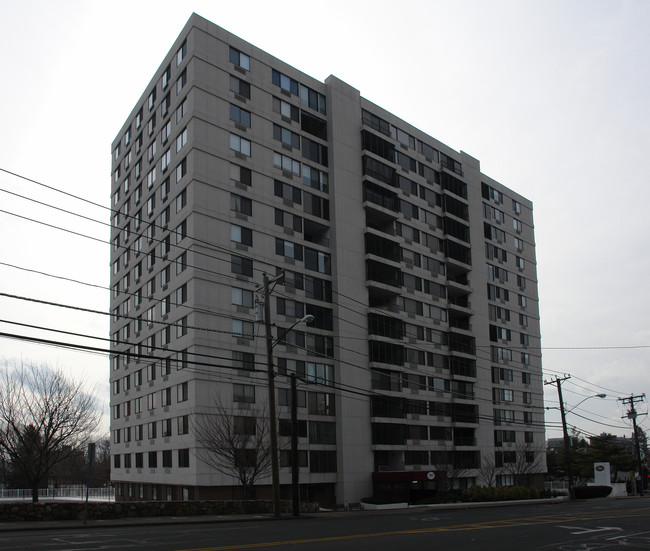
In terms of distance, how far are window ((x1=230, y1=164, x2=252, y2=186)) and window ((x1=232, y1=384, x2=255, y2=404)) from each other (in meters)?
15.8

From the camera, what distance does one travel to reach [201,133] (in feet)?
160

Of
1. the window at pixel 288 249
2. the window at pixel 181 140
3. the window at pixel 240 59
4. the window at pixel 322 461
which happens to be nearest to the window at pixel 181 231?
the window at pixel 181 140

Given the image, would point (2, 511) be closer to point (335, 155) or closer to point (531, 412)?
point (335, 155)

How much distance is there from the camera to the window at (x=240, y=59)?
51938mm

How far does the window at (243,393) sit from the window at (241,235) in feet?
35.6

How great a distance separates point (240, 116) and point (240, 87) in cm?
256

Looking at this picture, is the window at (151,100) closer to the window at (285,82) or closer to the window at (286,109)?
the window at (285,82)

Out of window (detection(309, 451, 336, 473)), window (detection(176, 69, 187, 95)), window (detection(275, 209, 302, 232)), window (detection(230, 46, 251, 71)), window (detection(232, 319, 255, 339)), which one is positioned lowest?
window (detection(309, 451, 336, 473))

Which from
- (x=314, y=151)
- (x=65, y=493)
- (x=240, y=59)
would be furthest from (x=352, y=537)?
(x=65, y=493)

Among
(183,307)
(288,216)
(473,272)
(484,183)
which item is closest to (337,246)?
(288,216)

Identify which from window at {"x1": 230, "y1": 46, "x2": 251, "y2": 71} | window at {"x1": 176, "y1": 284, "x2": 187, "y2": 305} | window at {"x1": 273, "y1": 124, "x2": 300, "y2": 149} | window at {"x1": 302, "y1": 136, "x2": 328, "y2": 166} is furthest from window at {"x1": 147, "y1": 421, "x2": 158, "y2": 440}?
window at {"x1": 230, "y1": 46, "x2": 251, "y2": 71}

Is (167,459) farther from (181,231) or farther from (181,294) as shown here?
(181,231)

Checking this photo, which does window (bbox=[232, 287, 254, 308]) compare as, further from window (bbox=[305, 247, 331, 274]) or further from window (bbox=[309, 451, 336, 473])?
window (bbox=[309, 451, 336, 473])

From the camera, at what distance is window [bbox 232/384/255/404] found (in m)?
46.4
